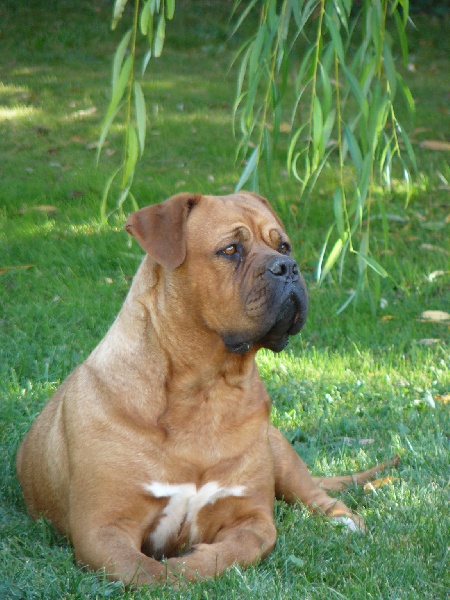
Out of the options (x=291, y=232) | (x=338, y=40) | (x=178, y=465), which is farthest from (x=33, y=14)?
(x=178, y=465)

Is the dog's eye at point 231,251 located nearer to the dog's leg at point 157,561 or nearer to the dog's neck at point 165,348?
the dog's neck at point 165,348

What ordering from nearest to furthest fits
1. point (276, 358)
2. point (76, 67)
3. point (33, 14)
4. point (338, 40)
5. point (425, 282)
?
point (338, 40) → point (276, 358) → point (425, 282) → point (76, 67) → point (33, 14)

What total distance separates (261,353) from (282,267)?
8.87 feet

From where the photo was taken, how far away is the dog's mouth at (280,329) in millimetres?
3811

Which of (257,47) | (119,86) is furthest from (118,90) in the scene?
(257,47)

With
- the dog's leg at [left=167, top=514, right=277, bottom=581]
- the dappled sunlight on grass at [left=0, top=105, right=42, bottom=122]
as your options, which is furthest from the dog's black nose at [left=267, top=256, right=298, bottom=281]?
the dappled sunlight on grass at [left=0, top=105, right=42, bottom=122]

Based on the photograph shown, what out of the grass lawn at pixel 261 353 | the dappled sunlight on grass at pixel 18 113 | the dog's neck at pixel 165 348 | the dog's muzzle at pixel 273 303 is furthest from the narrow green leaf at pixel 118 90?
the dappled sunlight on grass at pixel 18 113

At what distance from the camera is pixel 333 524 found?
405 cm

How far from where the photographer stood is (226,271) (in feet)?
12.7

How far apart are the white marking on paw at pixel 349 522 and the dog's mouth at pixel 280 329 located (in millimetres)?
779

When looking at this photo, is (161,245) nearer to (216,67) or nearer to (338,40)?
(338,40)

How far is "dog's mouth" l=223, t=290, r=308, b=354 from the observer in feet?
12.5

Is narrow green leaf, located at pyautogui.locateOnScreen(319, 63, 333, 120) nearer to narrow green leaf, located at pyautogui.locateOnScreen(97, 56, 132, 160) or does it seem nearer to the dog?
the dog

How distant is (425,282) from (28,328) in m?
3.00
